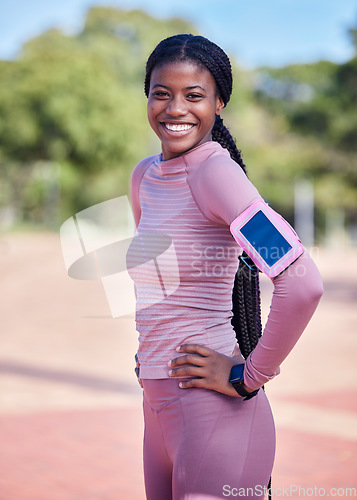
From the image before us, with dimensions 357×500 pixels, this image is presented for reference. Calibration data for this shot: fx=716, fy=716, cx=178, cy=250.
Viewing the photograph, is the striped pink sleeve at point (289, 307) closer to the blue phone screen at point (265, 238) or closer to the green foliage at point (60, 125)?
the blue phone screen at point (265, 238)

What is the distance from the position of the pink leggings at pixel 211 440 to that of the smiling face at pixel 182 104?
0.56 metres

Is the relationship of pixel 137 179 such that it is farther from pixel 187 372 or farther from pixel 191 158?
pixel 187 372

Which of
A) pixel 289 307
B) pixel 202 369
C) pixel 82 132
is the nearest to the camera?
pixel 289 307

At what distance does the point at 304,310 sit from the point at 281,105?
50.3 metres

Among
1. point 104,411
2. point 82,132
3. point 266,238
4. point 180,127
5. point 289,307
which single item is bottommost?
point 104,411

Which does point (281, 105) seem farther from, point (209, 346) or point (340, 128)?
point (209, 346)

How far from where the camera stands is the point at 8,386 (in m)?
6.62

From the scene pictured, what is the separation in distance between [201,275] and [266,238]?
6.7 inches

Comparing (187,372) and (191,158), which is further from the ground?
(191,158)

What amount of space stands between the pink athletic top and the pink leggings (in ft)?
0.24

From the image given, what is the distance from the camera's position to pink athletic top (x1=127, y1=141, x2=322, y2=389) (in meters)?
1.49

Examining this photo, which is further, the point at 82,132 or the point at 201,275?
the point at 82,132

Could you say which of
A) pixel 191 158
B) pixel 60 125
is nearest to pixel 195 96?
pixel 191 158

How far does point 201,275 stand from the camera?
5.17 feet
